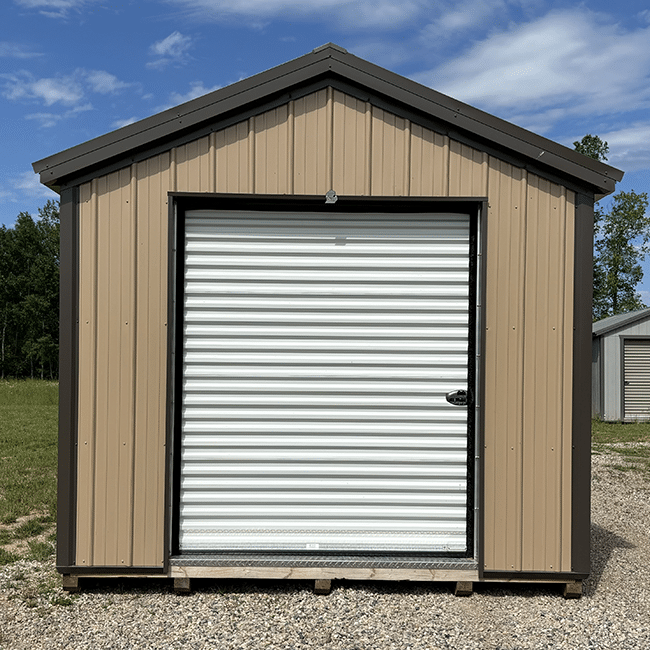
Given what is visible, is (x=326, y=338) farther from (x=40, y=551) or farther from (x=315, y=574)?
(x=40, y=551)

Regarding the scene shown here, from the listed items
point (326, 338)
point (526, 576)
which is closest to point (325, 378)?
point (326, 338)

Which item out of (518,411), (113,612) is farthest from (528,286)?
(113,612)

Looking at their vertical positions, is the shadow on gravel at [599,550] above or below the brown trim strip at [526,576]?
below

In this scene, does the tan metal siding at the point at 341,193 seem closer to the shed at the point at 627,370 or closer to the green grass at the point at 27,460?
the green grass at the point at 27,460

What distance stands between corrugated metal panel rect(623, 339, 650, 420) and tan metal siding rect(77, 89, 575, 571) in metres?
12.7

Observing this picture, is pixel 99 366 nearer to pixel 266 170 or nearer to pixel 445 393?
pixel 266 170

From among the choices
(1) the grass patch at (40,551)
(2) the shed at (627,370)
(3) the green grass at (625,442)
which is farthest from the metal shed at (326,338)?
(2) the shed at (627,370)

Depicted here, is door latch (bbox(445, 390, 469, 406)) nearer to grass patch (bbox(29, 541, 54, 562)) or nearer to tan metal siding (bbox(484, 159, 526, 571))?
tan metal siding (bbox(484, 159, 526, 571))

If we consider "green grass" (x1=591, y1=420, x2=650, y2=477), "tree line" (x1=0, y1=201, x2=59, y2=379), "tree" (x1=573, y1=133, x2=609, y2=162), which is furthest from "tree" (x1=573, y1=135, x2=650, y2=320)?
"tree line" (x1=0, y1=201, x2=59, y2=379)

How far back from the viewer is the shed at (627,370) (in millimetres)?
14703

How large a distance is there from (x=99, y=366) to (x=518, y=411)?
10.4 feet

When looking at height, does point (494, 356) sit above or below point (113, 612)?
above

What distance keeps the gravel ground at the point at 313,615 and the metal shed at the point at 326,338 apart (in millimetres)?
189

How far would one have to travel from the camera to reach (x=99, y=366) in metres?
3.95
